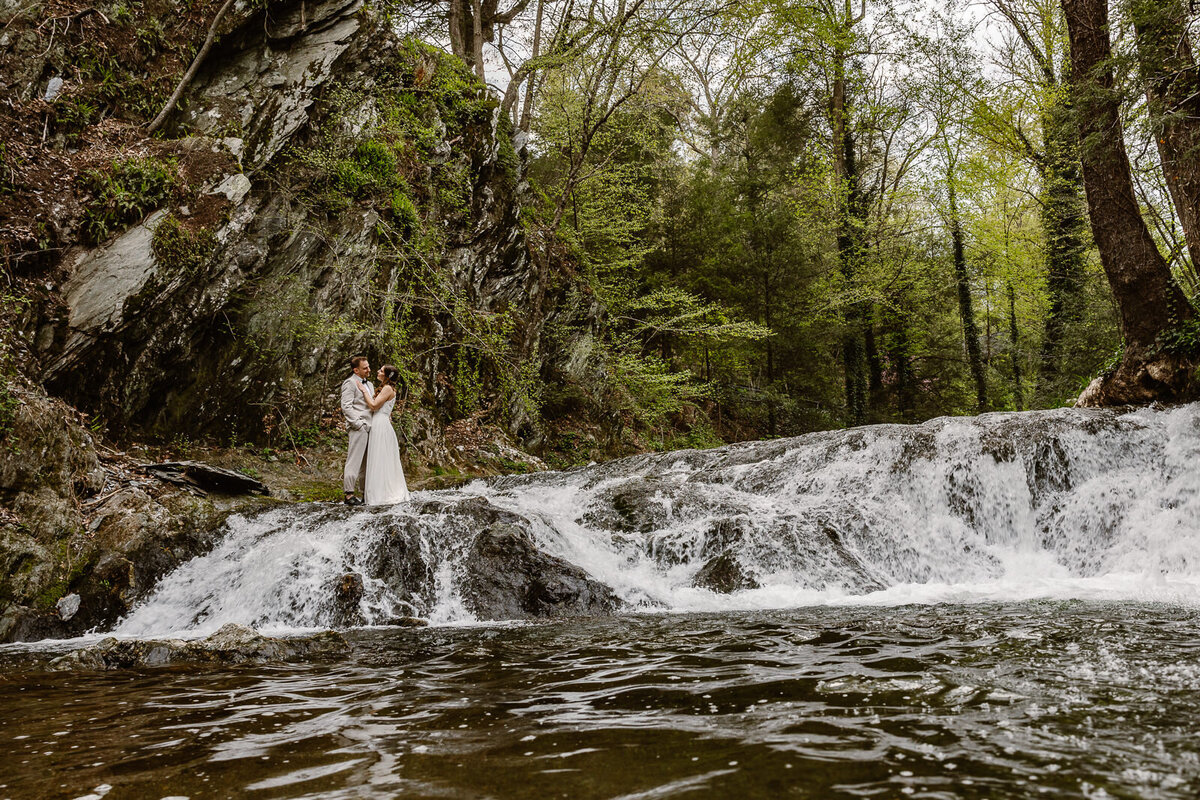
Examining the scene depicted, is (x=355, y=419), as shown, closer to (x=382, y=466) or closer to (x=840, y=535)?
(x=382, y=466)

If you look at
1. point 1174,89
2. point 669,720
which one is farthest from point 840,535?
point 1174,89

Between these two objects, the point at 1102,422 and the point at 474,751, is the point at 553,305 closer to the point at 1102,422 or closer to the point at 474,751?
the point at 1102,422

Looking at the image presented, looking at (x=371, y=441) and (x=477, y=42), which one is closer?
(x=371, y=441)

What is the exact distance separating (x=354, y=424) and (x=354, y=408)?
0.24 metres

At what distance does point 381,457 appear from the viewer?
9641 millimetres

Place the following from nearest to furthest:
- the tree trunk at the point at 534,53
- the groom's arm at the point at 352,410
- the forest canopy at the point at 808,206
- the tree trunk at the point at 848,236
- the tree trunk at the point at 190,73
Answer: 1. the groom's arm at the point at 352,410
2. the tree trunk at the point at 190,73
3. the forest canopy at the point at 808,206
4. the tree trunk at the point at 534,53
5. the tree trunk at the point at 848,236

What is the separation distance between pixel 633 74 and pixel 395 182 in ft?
20.5

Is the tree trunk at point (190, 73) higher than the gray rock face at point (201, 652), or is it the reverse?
the tree trunk at point (190, 73)

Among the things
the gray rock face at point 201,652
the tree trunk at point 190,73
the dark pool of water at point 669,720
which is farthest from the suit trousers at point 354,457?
the tree trunk at point 190,73

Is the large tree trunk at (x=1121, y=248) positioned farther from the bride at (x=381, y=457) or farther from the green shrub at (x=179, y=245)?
the green shrub at (x=179, y=245)

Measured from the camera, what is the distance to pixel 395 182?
1332 cm

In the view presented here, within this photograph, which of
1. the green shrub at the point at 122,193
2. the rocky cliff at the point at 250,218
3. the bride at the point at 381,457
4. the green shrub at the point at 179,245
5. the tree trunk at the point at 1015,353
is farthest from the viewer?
the tree trunk at the point at 1015,353

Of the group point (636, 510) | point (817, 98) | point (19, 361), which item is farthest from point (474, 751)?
point (817, 98)

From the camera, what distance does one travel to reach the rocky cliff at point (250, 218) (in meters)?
8.91
